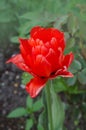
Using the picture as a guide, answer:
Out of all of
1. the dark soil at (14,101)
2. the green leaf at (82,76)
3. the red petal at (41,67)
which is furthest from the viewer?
the dark soil at (14,101)

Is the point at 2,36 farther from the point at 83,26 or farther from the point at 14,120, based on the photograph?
the point at 83,26

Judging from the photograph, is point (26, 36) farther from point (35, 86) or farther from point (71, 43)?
A: point (35, 86)

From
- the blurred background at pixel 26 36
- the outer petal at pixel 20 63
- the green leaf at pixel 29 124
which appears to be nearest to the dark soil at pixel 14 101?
the blurred background at pixel 26 36

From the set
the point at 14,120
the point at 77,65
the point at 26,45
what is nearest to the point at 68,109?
the point at 14,120

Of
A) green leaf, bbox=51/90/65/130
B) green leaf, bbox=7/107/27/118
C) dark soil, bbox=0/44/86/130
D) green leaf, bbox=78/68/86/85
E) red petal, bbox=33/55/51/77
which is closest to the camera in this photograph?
red petal, bbox=33/55/51/77

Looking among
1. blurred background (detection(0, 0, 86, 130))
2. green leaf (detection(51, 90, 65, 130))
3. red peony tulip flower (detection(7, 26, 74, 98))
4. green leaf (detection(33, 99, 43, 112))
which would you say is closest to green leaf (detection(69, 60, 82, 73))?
blurred background (detection(0, 0, 86, 130))

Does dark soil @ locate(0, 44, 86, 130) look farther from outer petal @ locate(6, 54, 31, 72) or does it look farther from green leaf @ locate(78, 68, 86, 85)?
outer petal @ locate(6, 54, 31, 72)

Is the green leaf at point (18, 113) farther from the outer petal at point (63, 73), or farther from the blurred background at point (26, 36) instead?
the outer petal at point (63, 73)
